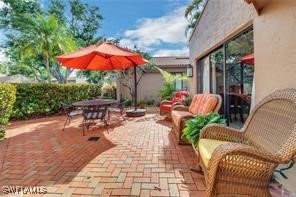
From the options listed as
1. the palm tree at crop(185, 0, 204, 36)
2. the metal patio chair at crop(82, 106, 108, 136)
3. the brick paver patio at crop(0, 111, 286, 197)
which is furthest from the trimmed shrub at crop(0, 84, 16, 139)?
the palm tree at crop(185, 0, 204, 36)

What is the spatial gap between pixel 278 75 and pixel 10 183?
4.05m

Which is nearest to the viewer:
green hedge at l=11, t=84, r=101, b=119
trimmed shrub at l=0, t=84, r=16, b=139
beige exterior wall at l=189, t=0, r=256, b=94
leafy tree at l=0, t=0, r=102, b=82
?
beige exterior wall at l=189, t=0, r=256, b=94

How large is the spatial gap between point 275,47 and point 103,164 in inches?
129

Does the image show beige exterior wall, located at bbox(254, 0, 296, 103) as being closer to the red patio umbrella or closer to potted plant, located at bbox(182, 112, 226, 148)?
potted plant, located at bbox(182, 112, 226, 148)

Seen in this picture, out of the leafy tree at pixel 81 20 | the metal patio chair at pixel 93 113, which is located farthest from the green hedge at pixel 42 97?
the leafy tree at pixel 81 20

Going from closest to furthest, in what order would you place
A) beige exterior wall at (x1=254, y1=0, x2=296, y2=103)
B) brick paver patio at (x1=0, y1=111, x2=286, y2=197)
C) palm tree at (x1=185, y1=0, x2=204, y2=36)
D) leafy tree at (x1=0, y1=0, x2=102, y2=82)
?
beige exterior wall at (x1=254, y1=0, x2=296, y2=103) < brick paver patio at (x1=0, y1=111, x2=286, y2=197) < palm tree at (x1=185, y1=0, x2=204, y2=36) < leafy tree at (x1=0, y1=0, x2=102, y2=82)

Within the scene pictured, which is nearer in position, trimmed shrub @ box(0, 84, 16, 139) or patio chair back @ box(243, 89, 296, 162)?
patio chair back @ box(243, 89, 296, 162)

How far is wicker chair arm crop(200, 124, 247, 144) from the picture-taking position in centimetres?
314

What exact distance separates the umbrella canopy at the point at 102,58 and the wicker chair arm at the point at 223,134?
4.00 m

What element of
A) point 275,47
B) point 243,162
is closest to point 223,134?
point 243,162

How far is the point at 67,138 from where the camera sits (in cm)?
602

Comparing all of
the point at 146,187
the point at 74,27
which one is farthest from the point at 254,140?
the point at 74,27

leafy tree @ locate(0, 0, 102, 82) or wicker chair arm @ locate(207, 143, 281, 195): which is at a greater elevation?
leafy tree @ locate(0, 0, 102, 82)

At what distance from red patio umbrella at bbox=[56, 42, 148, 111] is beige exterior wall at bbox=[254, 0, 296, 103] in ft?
12.8
